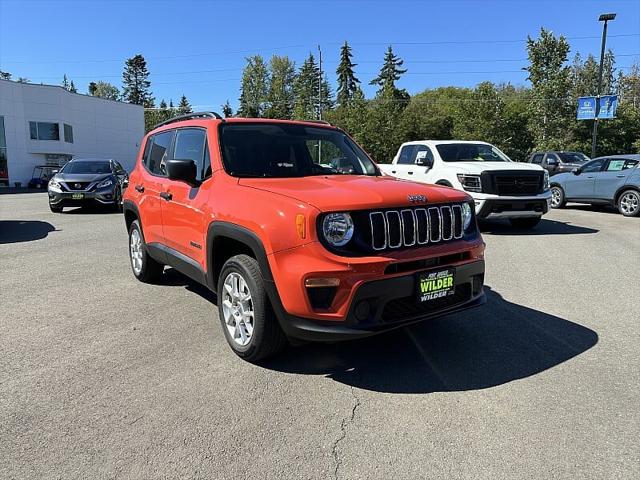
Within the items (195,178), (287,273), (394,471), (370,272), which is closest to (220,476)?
(394,471)

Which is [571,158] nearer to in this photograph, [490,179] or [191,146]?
[490,179]

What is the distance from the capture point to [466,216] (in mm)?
4145

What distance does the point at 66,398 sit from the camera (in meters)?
3.34

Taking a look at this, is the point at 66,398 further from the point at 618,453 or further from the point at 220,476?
the point at 618,453

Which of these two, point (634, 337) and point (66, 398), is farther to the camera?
point (634, 337)

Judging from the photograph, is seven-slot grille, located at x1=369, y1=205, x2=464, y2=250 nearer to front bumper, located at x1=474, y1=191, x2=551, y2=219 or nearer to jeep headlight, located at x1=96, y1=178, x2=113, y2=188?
front bumper, located at x1=474, y1=191, x2=551, y2=219

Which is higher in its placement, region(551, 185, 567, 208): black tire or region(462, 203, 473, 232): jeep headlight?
region(462, 203, 473, 232): jeep headlight

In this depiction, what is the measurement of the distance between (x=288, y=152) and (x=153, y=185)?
176cm

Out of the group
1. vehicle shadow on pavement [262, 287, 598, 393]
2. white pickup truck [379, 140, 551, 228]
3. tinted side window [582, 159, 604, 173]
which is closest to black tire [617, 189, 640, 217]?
tinted side window [582, 159, 604, 173]

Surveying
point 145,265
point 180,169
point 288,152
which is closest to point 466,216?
point 288,152

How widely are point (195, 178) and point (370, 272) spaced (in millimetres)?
2042

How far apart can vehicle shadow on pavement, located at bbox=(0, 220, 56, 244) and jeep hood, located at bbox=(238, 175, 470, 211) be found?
791cm

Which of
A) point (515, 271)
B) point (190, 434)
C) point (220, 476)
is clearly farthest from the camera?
point (515, 271)

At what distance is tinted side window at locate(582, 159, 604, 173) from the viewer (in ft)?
46.4
